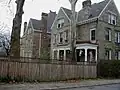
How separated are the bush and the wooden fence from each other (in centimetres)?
229

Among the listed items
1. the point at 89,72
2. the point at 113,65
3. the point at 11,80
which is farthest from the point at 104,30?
the point at 11,80

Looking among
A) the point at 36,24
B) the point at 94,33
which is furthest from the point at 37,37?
the point at 94,33

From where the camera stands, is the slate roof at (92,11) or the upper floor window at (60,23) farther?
the upper floor window at (60,23)

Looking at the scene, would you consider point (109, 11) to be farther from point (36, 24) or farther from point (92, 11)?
point (36, 24)

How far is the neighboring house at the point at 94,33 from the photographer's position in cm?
3091

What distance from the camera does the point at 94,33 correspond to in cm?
3155

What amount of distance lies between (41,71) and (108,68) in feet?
29.6

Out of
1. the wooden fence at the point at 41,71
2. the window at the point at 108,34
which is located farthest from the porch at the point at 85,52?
the wooden fence at the point at 41,71

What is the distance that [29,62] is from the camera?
15.5 meters

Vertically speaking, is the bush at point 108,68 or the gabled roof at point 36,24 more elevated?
the gabled roof at point 36,24

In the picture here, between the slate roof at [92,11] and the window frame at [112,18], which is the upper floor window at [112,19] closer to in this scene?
the window frame at [112,18]

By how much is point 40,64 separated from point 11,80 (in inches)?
106

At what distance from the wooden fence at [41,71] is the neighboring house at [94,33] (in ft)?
32.9

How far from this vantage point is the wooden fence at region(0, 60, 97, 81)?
14570 mm
